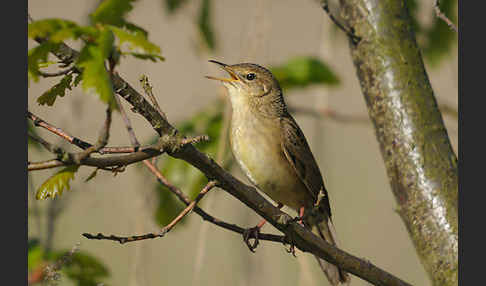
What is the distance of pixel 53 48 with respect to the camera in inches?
57.2

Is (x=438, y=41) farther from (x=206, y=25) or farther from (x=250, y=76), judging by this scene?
(x=206, y=25)

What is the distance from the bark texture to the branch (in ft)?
1.99

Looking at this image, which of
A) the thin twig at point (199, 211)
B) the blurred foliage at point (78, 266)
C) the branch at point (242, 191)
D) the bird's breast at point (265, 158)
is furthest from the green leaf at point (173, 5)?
the branch at point (242, 191)

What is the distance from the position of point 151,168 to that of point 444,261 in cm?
142

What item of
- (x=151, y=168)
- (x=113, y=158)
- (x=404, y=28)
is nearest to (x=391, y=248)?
(x=404, y=28)

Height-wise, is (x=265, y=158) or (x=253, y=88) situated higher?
(x=253, y=88)

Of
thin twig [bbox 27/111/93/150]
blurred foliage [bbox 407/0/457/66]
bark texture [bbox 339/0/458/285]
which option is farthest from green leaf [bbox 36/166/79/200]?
blurred foliage [bbox 407/0/457/66]

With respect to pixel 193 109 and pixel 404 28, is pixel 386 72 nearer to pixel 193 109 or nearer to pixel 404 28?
pixel 404 28

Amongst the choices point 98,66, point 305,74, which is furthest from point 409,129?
point 98,66

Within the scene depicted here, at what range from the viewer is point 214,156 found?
3627 mm

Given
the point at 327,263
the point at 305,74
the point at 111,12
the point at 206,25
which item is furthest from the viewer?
the point at 206,25

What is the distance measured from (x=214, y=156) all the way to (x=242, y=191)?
1799 millimetres

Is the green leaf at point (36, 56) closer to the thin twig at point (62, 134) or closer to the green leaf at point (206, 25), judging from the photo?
the thin twig at point (62, 134)

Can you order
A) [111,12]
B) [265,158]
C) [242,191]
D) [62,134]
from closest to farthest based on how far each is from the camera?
[111,12], [62,134], [242,191], [265,158]
